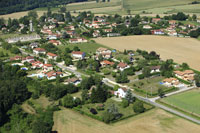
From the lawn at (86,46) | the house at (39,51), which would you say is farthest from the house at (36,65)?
the lawn at (86,46)

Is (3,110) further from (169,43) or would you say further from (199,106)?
(169,43)

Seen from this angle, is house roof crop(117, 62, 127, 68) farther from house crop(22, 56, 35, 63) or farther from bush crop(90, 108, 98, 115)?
bush crop(90, 108, 98, 115)

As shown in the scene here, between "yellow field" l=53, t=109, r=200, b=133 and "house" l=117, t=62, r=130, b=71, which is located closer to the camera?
"yellow field" l=53, t=109, r=200, b=133

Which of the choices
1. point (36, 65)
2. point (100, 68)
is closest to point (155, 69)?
point (100, 68)

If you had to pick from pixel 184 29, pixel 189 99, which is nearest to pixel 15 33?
pixel 184 29

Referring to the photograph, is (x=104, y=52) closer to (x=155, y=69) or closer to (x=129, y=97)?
(x=155, y=69)

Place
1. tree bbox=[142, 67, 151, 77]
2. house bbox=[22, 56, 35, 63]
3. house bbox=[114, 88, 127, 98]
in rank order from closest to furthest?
house bbox=[114, 88, 127, 98], tree bbox=[142, 67, 151, 77], house bbox=[22, 56, 35, 63]

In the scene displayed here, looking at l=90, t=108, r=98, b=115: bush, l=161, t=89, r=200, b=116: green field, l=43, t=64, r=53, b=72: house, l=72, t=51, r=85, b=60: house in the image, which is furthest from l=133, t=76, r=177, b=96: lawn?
l=72, t=51, r=85, b=60: house

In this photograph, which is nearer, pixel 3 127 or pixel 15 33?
pixel 3 127
